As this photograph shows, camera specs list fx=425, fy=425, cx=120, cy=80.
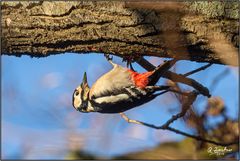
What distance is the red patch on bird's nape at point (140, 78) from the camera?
2.88 metres

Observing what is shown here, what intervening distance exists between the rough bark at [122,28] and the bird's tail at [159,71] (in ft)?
0.49

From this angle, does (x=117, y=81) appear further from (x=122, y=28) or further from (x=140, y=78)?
(x=122, y=28)

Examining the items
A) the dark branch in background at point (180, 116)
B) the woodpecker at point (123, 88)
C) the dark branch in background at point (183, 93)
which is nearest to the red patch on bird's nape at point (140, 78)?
the woodpecker at point (123, 88)

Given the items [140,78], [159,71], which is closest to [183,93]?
[159,71]

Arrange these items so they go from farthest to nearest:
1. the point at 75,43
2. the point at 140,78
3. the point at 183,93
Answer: the point at 140,78 → the point at 75,43 → the point at 183,93

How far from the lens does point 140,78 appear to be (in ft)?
9.59

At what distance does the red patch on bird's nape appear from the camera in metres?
2.88

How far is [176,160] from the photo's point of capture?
57.5 inches

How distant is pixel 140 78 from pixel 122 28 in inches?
31.7

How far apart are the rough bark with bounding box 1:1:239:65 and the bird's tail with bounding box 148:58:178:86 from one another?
0.49ft

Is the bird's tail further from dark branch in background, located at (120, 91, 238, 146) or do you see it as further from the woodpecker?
dark branch in background, located at (120, 91, 238, 146)

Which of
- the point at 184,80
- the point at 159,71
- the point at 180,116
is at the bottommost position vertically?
the point at 180,116

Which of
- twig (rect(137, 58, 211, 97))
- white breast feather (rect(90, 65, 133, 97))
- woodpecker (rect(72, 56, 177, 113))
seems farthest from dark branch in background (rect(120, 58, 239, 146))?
white breast feather (rect(90, 65, 133, 97))

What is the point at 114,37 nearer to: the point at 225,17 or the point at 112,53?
the point at 112,53
